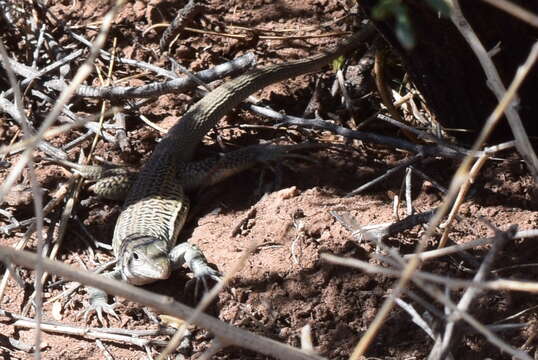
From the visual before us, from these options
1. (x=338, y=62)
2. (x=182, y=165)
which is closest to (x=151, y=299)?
(x=182, y=165)

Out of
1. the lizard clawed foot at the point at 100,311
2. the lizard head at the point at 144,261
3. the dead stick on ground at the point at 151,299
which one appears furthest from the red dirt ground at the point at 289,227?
the dead stick on ground at the point at 151,299

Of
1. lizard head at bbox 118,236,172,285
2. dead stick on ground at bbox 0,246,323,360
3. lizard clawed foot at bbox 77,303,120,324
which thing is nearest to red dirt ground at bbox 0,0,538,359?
lizard clawed foot at bbox 77,303,120,324

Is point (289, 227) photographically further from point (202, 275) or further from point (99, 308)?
point (99, 308)

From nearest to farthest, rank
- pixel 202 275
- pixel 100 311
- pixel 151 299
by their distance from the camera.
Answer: pixel 151 299 → pixel 202 275 → pixel 100 311

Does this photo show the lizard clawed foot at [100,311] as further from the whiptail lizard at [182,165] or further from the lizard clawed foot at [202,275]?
the lizard clawed foot at [202,275]

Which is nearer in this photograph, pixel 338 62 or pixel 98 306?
pixel 98 306
